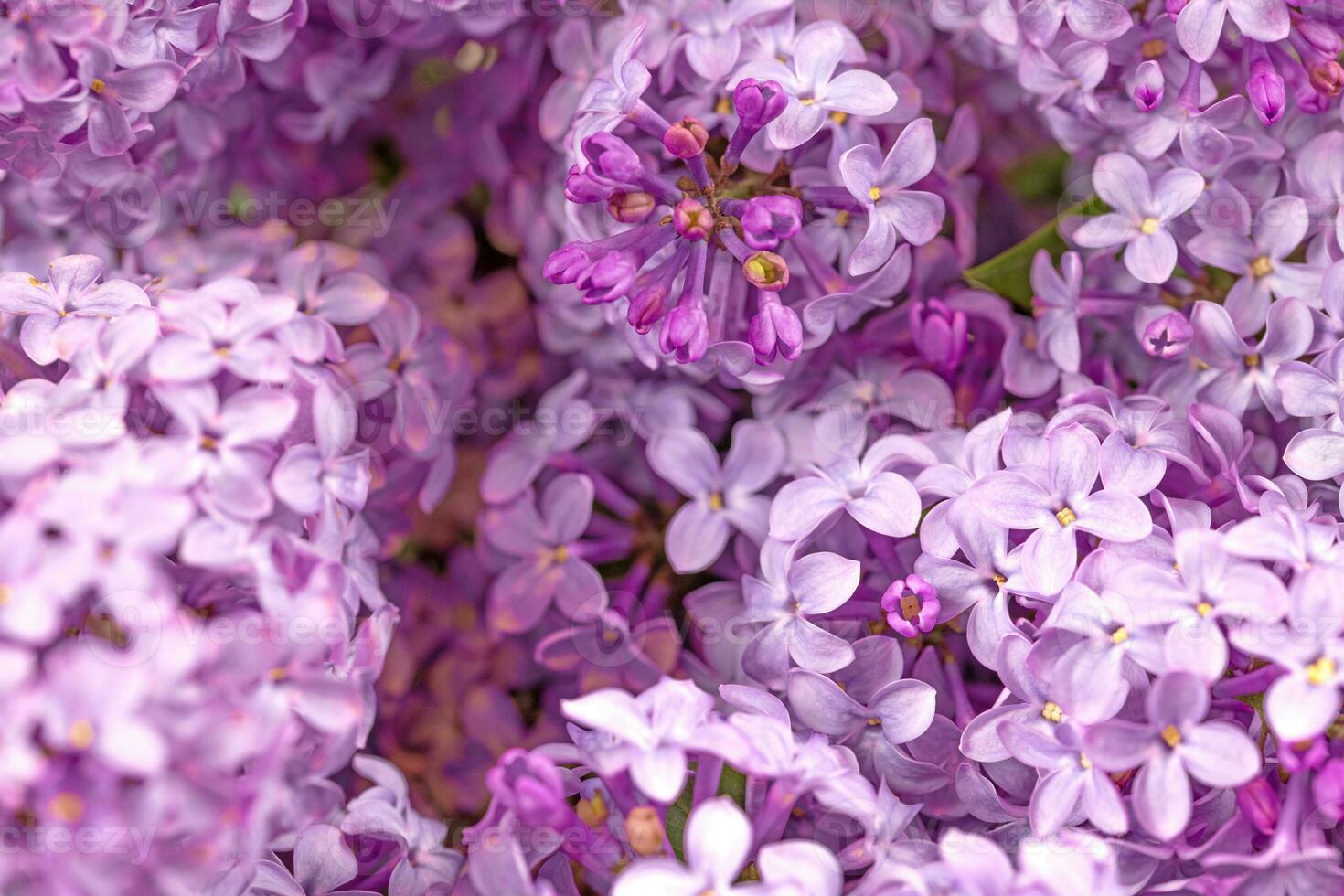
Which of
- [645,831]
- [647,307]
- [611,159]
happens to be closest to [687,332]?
[647,307]

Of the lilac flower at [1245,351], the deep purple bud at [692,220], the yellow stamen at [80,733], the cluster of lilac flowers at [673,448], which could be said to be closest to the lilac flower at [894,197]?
the cluster of lilac flowers at [673,448]

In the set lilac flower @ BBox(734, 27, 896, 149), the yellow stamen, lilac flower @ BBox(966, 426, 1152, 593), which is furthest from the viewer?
lilac flower @ BBox(734, 27, 896, 149)

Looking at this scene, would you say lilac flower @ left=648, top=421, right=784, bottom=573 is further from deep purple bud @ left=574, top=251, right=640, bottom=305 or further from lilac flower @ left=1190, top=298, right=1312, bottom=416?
lilac flower @ left=1190, top=298, right=1312, bottom=416

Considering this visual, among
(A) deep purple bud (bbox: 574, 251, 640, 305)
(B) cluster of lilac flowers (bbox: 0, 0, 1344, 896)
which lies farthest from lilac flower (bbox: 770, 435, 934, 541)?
(A) deep purple bud (bbox: 574, 251, 640, 305)

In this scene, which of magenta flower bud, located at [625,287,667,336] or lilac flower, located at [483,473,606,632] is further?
lilac flower, located at [483,473,606,632]

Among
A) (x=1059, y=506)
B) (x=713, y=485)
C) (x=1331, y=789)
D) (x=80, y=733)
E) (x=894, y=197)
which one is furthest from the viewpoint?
(x=713, y=485)

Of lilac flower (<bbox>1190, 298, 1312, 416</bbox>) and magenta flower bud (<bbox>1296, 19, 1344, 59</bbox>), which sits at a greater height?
magenta flower bud (<bbox>1296, 19, 1344, 59</bbox>)

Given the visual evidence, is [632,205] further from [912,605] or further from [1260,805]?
[1260,805]
